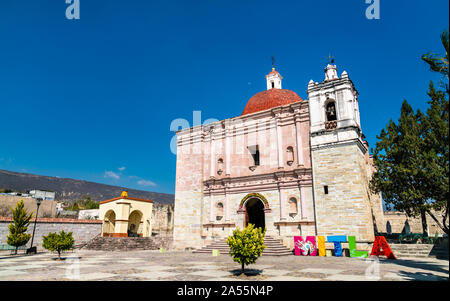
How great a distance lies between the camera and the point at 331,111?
65.9 ft

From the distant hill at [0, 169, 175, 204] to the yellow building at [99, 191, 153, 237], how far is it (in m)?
75.3

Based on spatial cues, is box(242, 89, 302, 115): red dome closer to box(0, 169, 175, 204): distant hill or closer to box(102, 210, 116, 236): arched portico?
box(102, 210, 116, 236): arched portico


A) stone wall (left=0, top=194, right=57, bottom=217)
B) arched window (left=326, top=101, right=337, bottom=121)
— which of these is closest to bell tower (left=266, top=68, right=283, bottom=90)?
arched window (left=326, top=101, right=337, bottom=121)

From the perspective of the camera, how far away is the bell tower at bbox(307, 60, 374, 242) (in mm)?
17359

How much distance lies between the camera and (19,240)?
1927 centimetres

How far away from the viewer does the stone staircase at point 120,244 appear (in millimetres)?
24016

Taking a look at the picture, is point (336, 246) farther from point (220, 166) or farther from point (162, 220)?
point (162, 220)

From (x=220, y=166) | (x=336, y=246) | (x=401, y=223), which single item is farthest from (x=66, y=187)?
(x=336, y=246)

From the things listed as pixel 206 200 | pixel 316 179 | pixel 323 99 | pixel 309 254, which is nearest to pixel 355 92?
pixel 323 99

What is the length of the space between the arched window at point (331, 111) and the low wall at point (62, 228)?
22.0 metres

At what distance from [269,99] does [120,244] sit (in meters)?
17.3

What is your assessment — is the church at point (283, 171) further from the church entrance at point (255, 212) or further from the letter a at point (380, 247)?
the letter a at point (380, 247)
